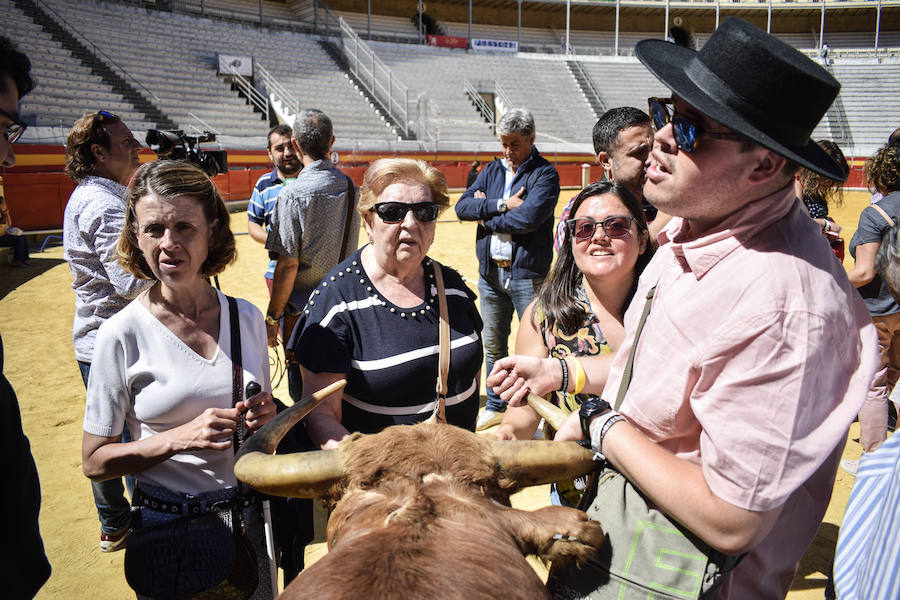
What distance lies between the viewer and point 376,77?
31.9 meters

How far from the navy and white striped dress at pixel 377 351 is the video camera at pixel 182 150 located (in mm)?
2085

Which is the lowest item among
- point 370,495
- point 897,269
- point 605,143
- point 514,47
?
point 370,495

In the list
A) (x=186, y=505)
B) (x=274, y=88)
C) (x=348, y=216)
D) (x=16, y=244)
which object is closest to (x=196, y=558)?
(x=186, y=505)

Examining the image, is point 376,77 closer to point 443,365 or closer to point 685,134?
point 443,365

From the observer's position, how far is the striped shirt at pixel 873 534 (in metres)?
1.22

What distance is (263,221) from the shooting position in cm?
515

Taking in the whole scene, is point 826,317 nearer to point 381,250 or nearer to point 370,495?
point 370,495

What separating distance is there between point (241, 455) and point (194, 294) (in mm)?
960

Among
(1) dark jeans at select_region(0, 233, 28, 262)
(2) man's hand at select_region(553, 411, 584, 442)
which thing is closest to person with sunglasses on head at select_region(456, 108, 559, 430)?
(2) man's hand at select_region(553, 411, 584, 442)

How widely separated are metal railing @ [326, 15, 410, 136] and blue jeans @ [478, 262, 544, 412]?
2390 centimetres

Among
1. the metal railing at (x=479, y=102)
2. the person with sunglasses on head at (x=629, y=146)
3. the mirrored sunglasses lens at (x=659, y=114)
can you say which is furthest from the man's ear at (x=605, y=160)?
the metal railing at (x=479, y=102)

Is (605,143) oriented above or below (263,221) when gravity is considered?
above

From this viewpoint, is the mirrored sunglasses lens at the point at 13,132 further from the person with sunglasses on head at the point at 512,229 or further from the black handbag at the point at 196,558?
the person with sunglasses on head at the point at 512,229

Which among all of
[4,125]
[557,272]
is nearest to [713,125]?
[557,272]
